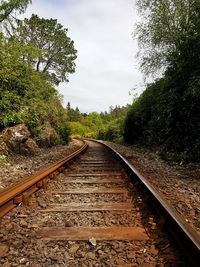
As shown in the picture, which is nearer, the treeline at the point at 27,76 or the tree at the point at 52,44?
the treeline at the point at 27,76

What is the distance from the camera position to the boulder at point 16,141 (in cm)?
997

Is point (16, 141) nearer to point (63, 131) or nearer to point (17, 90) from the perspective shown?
point (17, 90)

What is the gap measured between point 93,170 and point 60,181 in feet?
5.89

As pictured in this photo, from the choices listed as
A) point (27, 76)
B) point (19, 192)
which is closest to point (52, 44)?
point (27, 76)

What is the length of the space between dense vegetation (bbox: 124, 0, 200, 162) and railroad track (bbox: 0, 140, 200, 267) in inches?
214

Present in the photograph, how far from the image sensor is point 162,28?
46.1ft

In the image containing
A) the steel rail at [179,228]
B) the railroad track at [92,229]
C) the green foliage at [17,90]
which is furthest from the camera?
the green foliage at [17,90]

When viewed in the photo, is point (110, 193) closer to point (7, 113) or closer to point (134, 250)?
point (134, 250)

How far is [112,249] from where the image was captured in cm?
265

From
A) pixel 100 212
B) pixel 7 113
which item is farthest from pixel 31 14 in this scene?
pixel 100 212

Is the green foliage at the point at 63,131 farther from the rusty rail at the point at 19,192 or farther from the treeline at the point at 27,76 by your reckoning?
the rusty rail at the point at 19,192

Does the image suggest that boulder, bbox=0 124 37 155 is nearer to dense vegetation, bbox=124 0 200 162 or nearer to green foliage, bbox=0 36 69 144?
green foliage, bbox=0 36 69 144

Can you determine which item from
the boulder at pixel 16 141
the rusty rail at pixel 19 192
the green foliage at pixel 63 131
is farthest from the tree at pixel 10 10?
the rusty rail at pixel 19 192

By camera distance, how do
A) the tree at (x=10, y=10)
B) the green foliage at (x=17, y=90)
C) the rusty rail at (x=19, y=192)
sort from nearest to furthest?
the rusty rail at (x=19, y=192)
the green foliage at (x=17, y=90)
the tree at (x=10, y=10)
